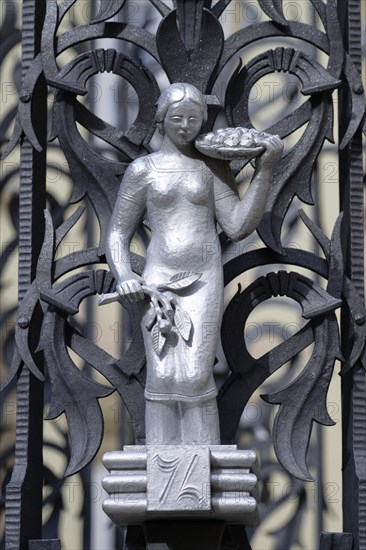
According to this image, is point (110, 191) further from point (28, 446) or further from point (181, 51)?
point (28, 446)

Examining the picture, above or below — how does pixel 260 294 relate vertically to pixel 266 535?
above

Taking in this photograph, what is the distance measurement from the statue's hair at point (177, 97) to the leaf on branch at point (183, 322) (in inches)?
19.7

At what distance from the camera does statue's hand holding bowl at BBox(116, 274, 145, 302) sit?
418 cm

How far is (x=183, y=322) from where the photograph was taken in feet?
13.7

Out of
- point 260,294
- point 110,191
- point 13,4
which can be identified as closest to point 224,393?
point 260,294

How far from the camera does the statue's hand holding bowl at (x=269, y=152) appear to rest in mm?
4266

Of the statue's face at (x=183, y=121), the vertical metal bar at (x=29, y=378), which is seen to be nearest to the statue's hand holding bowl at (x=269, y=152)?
the statue's face at (x=183, y=121)

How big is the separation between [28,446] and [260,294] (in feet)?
2.39

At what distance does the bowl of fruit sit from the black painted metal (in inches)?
8.8

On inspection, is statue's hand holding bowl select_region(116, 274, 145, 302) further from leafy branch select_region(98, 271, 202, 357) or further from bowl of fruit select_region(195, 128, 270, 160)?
bowl of fruit select_region(195, 128, 270, 160)

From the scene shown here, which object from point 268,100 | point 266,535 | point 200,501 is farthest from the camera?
point 268,100

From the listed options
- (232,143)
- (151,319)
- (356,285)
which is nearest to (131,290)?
(151,319)

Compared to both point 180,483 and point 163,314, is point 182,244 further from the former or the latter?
point 180,483

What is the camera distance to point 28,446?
4.45 metres
